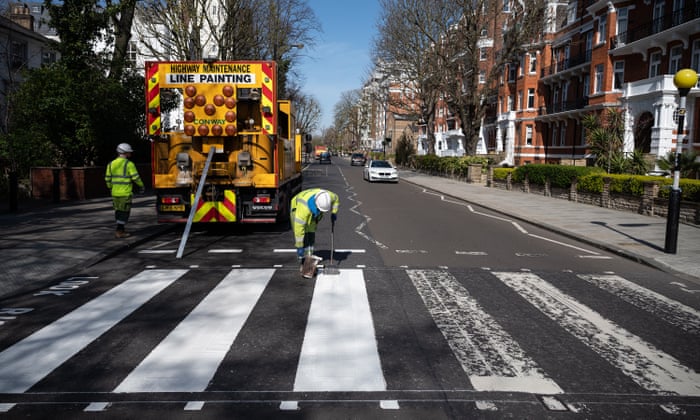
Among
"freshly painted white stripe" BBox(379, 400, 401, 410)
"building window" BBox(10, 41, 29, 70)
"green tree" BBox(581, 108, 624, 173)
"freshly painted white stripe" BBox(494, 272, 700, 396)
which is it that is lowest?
"freshly painted white stripe" BBox(494, 272, 700, 396)

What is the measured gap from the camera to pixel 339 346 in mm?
4875

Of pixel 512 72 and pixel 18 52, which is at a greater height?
pixel 512 72

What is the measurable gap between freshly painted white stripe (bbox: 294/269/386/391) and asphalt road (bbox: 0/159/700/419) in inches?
0.8

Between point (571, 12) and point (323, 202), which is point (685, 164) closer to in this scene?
point (323, 202)

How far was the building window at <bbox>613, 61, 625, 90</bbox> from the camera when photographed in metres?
34.3

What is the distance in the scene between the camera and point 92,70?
61.0 feet

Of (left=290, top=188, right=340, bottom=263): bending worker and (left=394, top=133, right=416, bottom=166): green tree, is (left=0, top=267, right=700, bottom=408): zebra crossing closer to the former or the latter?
(left=290, top=188, right=340, bottom=263): bending worker

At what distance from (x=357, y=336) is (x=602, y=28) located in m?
38.0

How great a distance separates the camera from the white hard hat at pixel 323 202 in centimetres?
698

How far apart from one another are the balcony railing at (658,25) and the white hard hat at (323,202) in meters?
28.6

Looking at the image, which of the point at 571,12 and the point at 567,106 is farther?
the point at 571,12

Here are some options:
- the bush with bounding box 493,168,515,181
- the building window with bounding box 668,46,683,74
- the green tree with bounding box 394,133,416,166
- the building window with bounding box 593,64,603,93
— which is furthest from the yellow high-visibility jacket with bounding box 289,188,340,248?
the green tree with bounding box 394,133,416,166

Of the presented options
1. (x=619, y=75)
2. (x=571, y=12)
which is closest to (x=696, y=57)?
(x=619, y=75)

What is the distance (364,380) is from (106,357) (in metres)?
2.30
